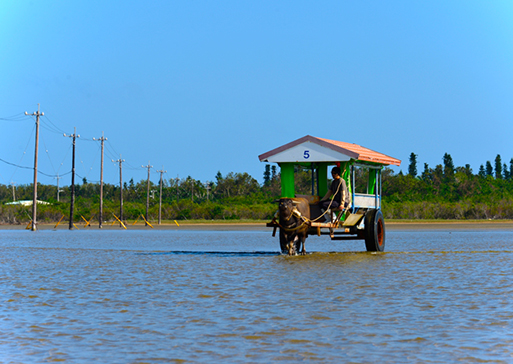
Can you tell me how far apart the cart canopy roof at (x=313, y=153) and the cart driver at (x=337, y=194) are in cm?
52

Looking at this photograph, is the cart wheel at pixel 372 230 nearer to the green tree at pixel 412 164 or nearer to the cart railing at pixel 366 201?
the cart railing at pixel 366 201

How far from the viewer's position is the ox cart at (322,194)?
799 inches

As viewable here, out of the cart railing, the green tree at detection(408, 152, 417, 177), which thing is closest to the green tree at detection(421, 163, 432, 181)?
the green tree at detection(408, 152, 417, 177)

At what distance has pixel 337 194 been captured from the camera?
2061cm

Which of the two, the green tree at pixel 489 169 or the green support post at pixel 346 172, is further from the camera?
the green tree at pixel 489 169

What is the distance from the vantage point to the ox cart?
20297mm

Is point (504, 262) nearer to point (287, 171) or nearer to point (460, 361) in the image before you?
point (287, 171)

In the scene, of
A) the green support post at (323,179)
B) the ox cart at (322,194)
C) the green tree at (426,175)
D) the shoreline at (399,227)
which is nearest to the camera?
the ox cart at (322,194)

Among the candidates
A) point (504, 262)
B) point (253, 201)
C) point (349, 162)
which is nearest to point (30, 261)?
point (349, 162)

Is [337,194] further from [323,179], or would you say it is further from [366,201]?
[366,201]

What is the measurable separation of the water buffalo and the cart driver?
0.51m

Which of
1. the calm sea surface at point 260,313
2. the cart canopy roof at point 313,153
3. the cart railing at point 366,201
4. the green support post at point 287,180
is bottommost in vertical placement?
the calm sea surface at point 260,313

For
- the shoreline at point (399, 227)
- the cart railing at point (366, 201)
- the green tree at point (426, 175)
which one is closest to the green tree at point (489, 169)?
the green tree at point (426, 175)

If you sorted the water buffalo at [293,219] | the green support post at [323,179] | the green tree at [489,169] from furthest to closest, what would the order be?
the green tree at [489,169] < the green support post at [323,179] < the water buffalo at [293,219]
